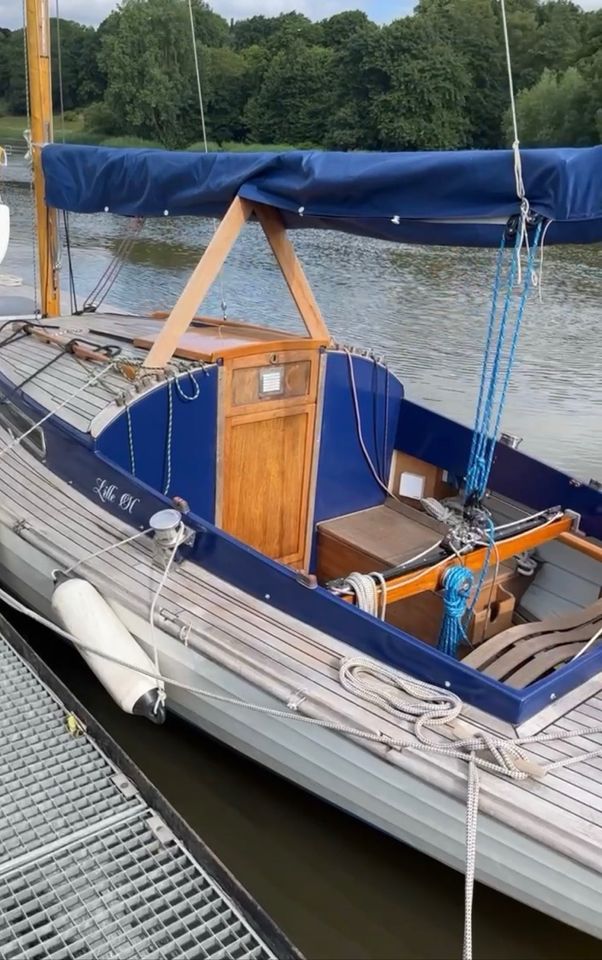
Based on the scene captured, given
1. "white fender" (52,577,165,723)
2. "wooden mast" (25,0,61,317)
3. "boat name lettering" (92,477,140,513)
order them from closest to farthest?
"white fender" (52,577,165,723)
"boat name lettering" (92,477,140,513)
"wooden mast" (25,0,61,317)

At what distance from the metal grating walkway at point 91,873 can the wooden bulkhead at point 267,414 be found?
5.67 ft

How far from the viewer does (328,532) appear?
17.5 feet

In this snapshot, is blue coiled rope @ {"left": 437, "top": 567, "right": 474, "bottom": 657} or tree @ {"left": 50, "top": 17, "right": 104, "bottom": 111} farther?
tree @ {"left": 50, "top": 17, "right": 104, "bottom": 111}

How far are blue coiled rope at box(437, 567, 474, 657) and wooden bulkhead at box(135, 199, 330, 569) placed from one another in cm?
151

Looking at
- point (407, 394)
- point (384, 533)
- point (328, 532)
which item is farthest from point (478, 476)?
point (407, 394)

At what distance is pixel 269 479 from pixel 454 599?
1.63m

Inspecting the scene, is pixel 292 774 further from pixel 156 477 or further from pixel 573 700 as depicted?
pixel 156 477

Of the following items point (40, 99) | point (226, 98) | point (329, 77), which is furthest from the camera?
point (226, 98)

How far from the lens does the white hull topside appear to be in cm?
286

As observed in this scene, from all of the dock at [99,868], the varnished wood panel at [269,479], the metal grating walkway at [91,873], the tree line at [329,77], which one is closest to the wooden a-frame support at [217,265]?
the varnished wood panel at [269,479]

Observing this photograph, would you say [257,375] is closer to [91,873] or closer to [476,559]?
[476,559]

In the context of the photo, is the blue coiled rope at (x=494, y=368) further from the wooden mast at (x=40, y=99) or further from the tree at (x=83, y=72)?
the tree at (x=83, y=72)

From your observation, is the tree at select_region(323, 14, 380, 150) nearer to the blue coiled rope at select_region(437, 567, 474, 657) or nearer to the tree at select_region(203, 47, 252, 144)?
the tree at select_region(203, 47, 252, 144)

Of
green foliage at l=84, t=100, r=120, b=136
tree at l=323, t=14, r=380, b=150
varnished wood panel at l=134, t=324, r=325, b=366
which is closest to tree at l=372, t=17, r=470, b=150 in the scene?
tree at l=323, t=14, r=380, b=150
